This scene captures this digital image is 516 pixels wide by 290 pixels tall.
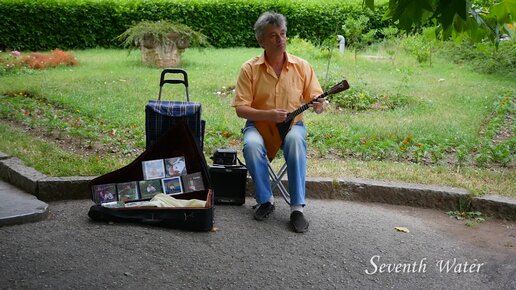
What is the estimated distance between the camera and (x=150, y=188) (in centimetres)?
549

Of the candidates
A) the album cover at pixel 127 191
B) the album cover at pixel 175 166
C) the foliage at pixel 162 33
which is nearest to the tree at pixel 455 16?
the album cover at pixel 175 166

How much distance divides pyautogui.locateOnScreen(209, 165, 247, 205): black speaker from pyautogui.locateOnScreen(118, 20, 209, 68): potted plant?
29.0 feet

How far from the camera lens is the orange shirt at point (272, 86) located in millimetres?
5574

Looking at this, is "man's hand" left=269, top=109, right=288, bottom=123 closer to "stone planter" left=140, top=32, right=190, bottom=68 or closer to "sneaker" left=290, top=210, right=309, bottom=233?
"sneaker" left=290, top=210, right=309, bottom=233

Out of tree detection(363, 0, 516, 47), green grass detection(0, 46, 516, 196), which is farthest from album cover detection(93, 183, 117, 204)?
tree detection(363, 0, 516, 47)

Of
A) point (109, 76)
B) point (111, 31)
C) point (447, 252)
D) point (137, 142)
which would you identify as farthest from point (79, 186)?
point (111, 31)

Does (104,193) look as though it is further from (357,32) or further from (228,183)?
(357,32)

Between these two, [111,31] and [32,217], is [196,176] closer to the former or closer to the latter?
[32,217]

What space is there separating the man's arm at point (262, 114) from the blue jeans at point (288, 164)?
140mm

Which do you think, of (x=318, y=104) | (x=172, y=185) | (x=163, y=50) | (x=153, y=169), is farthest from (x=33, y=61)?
(x=318, y=104)

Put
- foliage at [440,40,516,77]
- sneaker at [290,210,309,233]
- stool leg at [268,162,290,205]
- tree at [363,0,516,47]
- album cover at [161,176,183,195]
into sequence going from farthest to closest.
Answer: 1. foliage at [440,40,516,77]
2. stool leg at [268,162,290,205]
3. album cover at [161,176,183,195]
4. sneaker at [290,210,309,233]
5. tree at [363,0,516,47]

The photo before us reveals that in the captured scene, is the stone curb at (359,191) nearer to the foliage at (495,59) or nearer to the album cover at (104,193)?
the album cover at (104,193)

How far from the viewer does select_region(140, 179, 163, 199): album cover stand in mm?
5449

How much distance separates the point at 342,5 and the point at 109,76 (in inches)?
405
